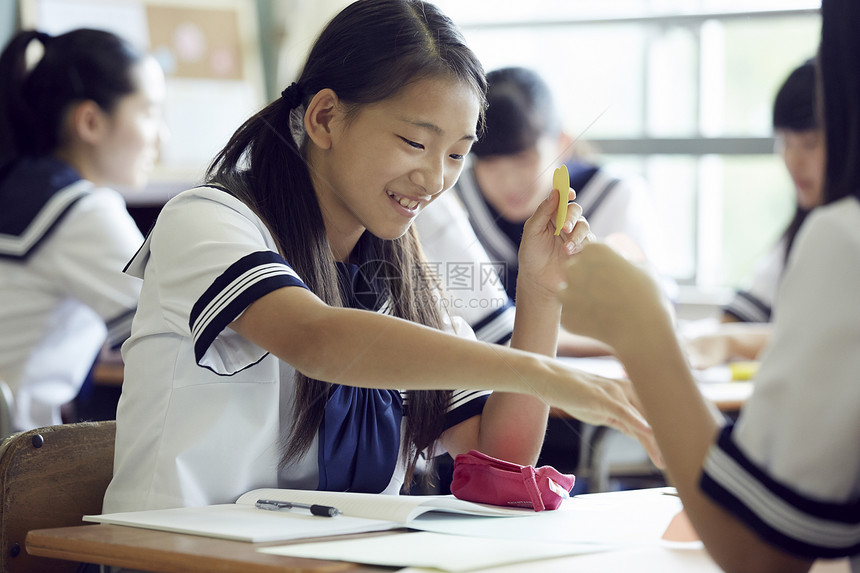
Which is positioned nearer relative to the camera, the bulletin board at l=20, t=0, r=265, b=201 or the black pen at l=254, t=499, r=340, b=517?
the black pen at l=254, t=499, r=340, b=517

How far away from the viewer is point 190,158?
2.43 metres

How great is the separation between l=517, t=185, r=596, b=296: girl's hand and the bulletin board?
1.62 meters

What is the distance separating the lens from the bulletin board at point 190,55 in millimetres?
2295

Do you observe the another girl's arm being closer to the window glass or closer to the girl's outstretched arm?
the girl's outstretched arm

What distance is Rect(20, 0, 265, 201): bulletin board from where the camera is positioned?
229 centimetres

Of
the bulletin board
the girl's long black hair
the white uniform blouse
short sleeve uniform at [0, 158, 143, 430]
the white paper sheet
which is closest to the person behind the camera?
the white paper sheet

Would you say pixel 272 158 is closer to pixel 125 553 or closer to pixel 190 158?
pixel 125 553

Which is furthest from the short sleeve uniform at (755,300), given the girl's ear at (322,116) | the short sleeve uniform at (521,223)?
the girl's ear at (322,116)

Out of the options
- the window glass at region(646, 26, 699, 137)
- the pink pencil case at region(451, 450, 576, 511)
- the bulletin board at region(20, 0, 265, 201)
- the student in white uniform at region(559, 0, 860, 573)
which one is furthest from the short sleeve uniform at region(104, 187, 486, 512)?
the bulletin board at region(20, 0, 265, 201)

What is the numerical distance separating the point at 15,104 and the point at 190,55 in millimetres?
1182

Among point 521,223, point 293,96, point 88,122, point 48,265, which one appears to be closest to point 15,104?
point 88,122

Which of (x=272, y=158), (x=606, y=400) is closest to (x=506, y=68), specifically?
(x=272, y=158)

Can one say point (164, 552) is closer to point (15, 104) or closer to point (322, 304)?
point (322, 304)

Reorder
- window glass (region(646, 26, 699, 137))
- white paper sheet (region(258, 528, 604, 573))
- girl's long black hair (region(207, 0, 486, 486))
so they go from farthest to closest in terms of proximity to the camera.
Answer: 1. window glass (region(646, 26, 699, 137))
2. girl's long black hair (region(207, 0, 486, 486))
3. white paper sheet (region(258, 528, 604, 573))
